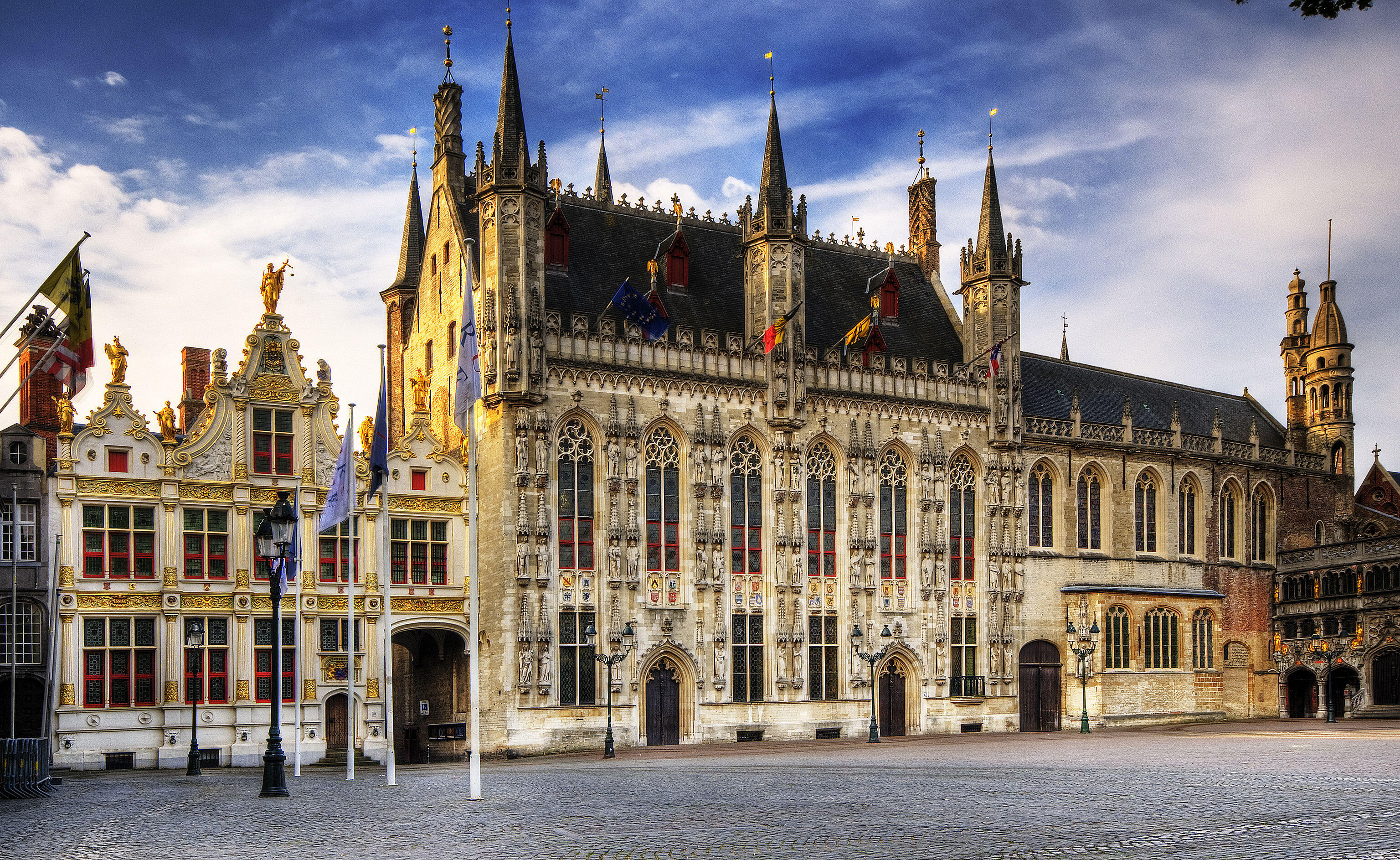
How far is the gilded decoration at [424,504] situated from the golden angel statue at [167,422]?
684cm

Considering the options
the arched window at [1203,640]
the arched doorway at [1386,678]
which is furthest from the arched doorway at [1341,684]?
the arched window at [1203,640]

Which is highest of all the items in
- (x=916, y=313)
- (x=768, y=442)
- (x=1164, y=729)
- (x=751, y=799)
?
(x=916, y=313)

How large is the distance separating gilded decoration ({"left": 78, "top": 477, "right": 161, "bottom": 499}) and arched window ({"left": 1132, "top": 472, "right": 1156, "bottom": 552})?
37632 mm

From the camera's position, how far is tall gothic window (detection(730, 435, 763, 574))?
47688 millimetres

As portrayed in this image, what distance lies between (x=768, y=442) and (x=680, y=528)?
4.54 meters

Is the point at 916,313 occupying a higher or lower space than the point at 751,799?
higher

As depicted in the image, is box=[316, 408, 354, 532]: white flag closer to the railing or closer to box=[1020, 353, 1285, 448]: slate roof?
the railing

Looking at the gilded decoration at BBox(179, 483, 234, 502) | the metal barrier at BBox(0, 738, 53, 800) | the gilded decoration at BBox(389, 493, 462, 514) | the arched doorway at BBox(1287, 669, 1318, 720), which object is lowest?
the arched doorway at BBox(1287, 669, 1318, 720)

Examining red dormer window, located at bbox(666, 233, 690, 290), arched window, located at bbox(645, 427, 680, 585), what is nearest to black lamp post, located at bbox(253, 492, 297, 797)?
arched window, located at bbox(645, 427, 680, 585)

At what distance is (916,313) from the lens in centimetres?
5678

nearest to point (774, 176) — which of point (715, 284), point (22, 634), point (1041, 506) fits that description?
point (715, 284)

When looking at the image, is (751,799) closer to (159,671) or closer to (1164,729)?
(159,671)

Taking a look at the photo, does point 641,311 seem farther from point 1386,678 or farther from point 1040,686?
point 1386,678

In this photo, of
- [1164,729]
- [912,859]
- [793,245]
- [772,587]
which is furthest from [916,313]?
[912,859]
